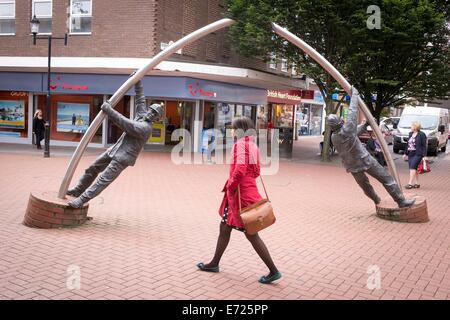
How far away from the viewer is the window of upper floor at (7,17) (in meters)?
21.9

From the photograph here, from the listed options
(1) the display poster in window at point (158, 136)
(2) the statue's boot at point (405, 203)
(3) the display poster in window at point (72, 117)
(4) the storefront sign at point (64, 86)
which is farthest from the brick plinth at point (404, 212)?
(3) the display poster in window at point (72, 117)

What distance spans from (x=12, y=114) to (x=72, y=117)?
131 inches

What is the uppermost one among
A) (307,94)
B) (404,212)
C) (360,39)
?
(360,39)

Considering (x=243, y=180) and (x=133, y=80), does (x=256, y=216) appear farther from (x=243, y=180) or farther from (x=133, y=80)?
(x=133, y=80)

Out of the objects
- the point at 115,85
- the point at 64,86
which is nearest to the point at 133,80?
the point at 115,85

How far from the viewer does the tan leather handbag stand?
4879mm

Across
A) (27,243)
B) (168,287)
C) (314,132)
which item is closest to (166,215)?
(27,243)

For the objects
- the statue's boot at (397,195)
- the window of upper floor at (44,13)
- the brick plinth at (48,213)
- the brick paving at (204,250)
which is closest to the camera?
the brick paving at (204,250)

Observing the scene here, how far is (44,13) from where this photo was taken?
21359 millimetres

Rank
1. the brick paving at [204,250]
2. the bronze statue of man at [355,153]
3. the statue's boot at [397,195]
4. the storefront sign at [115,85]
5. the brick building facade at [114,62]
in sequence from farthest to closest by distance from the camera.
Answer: the storefront sign at [115,85]
the brick building facade at [114,62]
the statue's boot at [397,195]
the bronze statue of man at [355,153]
the brick paving at [204,250]

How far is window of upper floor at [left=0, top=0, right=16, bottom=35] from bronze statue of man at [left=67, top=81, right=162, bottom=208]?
17.0 m

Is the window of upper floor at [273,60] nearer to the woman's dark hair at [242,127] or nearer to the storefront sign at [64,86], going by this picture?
the storefront sign at [64,86]

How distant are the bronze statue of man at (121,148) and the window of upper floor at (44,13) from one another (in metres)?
15.7
